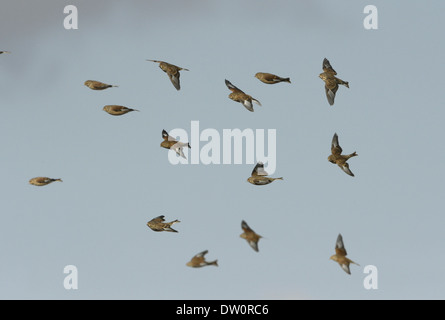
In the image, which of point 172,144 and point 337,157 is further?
point 172,144

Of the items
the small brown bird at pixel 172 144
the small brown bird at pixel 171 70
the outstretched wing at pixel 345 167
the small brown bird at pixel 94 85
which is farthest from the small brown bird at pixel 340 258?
the small brown bird at pixel 94 85

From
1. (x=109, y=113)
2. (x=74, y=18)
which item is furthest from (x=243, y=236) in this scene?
(x=74, y=18)

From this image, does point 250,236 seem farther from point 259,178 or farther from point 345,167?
point 345,167

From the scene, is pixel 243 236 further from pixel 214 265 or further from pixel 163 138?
pixel 163 138

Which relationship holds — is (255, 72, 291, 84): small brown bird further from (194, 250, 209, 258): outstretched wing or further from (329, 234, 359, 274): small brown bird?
(194, 250, 209, 258): outstretched wing

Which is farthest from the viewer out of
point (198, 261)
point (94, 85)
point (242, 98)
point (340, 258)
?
point (242, 98)

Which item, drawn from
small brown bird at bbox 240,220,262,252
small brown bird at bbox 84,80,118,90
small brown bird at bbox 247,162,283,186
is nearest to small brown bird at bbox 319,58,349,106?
small brown bird at bbox 247,162,283,186

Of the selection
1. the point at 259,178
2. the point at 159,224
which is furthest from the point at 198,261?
the point at 259,178
